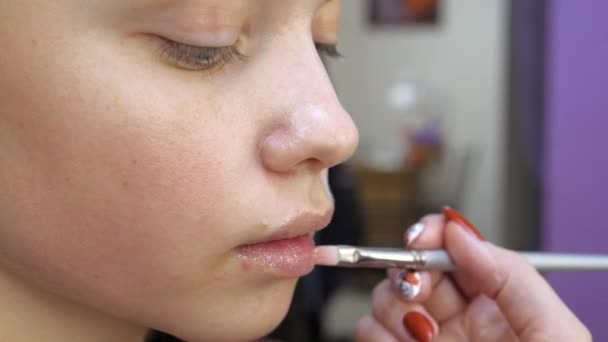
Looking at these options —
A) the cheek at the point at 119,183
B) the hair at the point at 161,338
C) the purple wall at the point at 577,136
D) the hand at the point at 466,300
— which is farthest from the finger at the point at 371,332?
the purple wall at the point at 577,136

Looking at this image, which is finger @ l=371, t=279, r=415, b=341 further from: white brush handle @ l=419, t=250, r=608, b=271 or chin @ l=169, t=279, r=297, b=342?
chin @ l=169, t=279, r=297, b=342

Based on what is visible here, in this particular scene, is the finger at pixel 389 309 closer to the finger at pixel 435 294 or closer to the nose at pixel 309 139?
the finger at pixel 435 294

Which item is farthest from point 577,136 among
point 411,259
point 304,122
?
point 304,122

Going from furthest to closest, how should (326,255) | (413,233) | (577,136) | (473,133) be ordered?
(473,133), (577,136), (413,233), (326,255)

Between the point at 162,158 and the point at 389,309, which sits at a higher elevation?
the point at 162,158

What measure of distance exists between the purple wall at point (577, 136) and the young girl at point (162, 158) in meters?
0.98

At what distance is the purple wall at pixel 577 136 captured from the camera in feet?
4.53

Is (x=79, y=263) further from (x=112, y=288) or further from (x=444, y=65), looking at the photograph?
(x=444, y=65)

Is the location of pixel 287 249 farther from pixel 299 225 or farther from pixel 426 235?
pixel 426 235

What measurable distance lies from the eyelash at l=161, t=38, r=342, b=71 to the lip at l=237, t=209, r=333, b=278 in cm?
13

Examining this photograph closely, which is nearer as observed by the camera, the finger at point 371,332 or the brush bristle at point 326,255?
the brush bristle at point 326,255

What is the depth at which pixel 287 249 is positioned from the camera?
1.84ft

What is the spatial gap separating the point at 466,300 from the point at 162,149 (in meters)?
0.45

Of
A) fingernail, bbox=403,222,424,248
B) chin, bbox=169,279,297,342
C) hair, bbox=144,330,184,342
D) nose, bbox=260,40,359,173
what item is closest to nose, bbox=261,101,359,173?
nose, bbox=260,40,359,173
